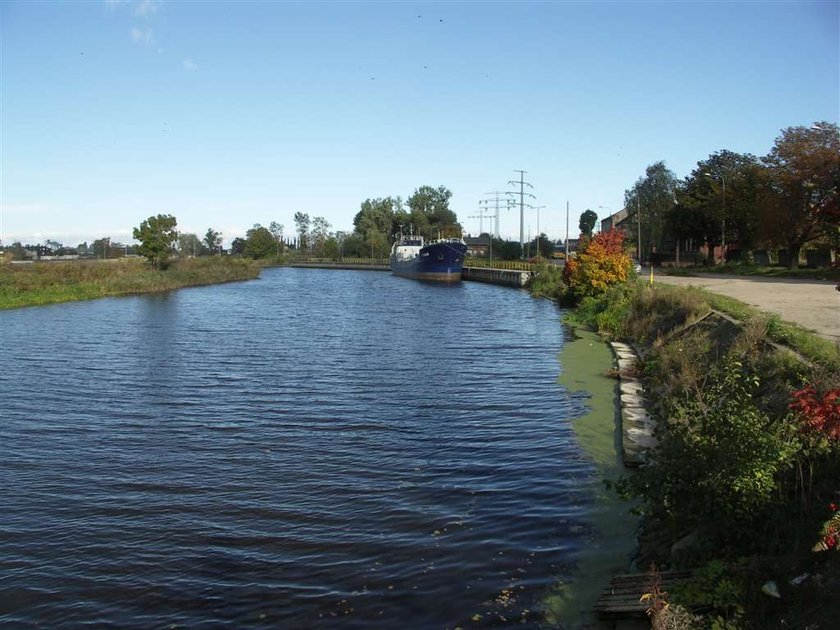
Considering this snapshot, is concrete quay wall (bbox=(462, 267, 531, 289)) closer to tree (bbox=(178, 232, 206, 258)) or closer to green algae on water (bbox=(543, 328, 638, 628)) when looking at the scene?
green algae on water (bbox=(543, 328, 638, 628))

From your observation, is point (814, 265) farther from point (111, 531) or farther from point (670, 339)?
point (111, 531)

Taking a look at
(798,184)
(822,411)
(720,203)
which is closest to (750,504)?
(822,411)

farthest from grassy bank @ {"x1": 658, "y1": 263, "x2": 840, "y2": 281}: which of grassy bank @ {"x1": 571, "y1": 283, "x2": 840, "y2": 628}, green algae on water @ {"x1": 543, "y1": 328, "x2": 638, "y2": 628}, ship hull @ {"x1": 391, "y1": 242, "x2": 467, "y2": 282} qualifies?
ship hull @ {"x1": 391, "y1": 242, "x2": 467, "y2": 282}

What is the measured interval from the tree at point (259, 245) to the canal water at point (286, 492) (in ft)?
473

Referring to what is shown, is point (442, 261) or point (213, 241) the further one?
point (213, 241)

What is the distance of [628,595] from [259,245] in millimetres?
162221

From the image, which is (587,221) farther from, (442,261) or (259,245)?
(442,261)

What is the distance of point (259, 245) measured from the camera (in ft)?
534

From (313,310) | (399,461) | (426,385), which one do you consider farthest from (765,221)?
(399,461)

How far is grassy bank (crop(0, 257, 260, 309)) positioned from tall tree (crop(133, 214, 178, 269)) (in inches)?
53.2

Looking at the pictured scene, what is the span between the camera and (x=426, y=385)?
1759 centimetres

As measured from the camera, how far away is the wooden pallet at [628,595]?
5910 millimetres

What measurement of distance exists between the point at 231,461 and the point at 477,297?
44359 mm

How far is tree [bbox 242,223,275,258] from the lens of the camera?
162 metres
